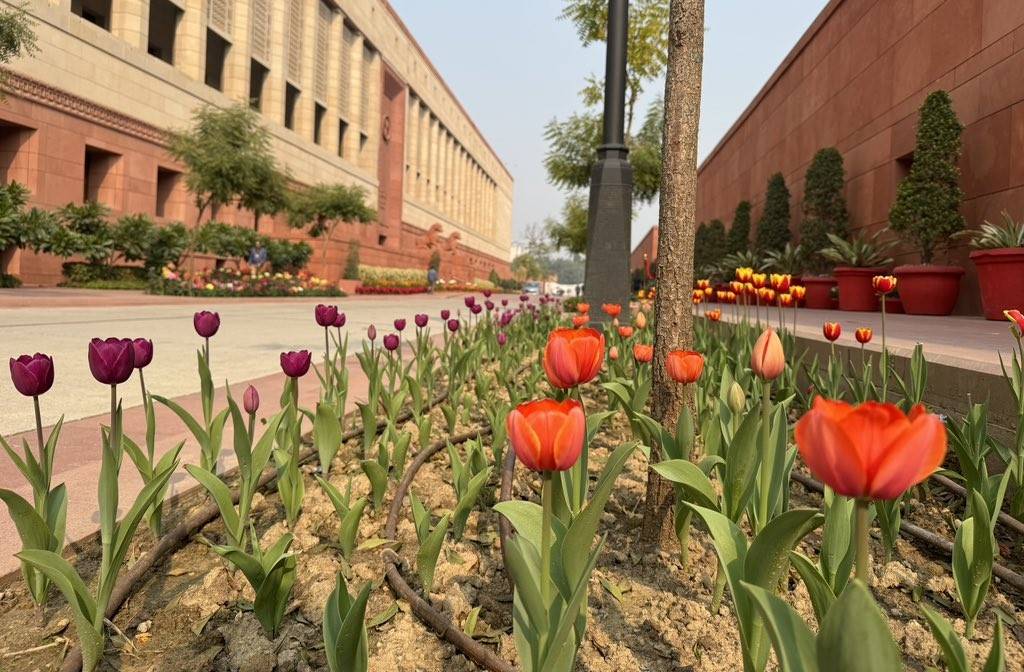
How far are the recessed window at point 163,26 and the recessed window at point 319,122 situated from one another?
7246mm

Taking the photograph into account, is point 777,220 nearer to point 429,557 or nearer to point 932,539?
point 932,539

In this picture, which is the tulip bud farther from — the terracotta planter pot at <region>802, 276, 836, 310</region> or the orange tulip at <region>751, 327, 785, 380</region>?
the terracotta planter pot at <region>802, 276, 836, 310</region>

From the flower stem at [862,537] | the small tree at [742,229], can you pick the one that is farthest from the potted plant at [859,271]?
the flower stem at [862,537]

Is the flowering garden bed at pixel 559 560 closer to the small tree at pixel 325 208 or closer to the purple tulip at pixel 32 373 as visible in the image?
the purple tulip at pixel 32 373

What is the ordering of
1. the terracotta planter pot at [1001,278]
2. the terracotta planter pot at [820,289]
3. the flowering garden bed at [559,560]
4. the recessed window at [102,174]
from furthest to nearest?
the recessed window at [102,174] < the terracotta planter pot at [820,289] < the terracotta planter pot at [1001,278] < the flowering garden bed at [559,560]

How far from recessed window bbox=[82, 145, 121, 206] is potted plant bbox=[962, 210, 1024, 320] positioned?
2348 cm

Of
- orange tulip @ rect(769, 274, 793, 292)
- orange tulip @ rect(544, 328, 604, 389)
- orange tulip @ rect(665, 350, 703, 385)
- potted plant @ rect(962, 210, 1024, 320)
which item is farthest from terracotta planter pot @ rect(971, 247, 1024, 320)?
orange tulip @ rect(544, 328, 604, 389)

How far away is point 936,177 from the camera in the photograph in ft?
27.3

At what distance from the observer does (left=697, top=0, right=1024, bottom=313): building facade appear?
26.0 ft

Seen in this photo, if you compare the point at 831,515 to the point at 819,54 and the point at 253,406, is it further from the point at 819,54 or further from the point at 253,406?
the point at 819,54

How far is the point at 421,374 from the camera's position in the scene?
3.32 meters

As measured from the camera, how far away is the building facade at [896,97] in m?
7.93

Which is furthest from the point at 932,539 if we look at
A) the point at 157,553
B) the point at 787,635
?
the point at 157,553

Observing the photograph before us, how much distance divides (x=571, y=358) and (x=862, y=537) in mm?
622
